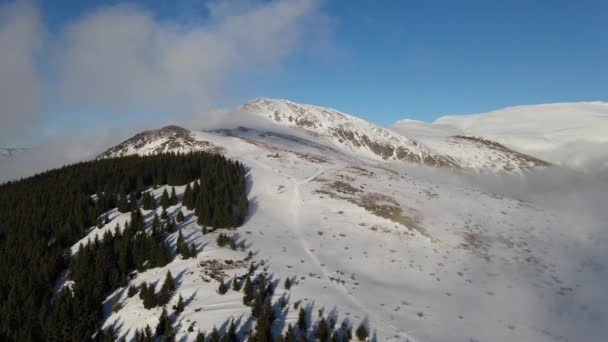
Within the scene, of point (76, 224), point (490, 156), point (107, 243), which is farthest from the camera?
point (490, 156)

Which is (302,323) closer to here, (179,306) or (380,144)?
(179,306)

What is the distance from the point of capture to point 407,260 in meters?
27.9

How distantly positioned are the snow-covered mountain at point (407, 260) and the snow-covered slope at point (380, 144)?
279 ft

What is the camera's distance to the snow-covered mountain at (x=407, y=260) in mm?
19359

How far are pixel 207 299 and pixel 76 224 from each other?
1639cm

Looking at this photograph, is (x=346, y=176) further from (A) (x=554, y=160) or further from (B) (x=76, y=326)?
(A) (x=554, y=160)

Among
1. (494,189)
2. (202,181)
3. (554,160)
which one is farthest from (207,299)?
(554,160)

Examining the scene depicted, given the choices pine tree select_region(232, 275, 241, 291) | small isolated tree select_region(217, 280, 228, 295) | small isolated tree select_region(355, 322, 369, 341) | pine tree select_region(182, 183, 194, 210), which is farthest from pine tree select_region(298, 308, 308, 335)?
pine tree select_region(182, 183, 194, 210)

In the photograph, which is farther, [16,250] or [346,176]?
[346,176]

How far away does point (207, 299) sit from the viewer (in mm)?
19062

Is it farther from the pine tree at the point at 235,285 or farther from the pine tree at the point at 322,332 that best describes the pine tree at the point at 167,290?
the pine tree at the point at 322,332

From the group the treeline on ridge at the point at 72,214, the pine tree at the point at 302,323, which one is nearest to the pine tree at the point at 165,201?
the treeline on ridge at the point at 72,214

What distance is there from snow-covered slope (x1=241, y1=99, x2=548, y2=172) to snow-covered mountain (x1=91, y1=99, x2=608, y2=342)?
84.9 m

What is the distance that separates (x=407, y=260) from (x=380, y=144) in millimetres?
114977
